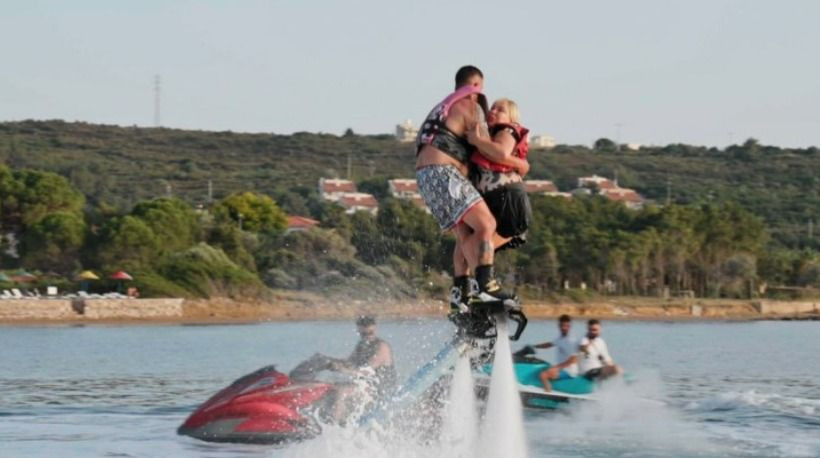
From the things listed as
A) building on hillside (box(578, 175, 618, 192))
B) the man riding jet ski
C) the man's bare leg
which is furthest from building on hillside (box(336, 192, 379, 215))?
the man's bare leg

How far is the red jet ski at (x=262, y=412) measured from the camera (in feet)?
72.2

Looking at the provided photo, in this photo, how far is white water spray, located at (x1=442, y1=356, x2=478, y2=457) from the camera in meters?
12.6

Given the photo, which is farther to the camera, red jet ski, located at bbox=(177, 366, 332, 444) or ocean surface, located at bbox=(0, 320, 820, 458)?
red jet ski, located at bbox=(177, 366, 332, 444)

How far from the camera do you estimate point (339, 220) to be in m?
92.3

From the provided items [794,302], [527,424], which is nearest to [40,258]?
[794,302]

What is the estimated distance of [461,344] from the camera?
40.8 feet

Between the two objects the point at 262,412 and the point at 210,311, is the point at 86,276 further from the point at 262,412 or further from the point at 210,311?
the point at 262,412

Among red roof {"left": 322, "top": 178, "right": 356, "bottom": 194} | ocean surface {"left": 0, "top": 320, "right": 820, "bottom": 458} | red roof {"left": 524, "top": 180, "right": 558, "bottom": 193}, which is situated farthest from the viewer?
red roof {"left": 524, "top": 180, "right": 558, "bottom": 193}

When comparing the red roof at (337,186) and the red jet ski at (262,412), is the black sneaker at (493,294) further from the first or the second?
the red roof at (337,186)

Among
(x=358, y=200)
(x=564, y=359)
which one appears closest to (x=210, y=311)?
(x=358, y=200)

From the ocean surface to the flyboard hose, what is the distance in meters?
0.38

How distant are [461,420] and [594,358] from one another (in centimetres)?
1455

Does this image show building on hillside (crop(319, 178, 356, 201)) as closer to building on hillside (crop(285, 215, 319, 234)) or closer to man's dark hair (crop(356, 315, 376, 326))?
building on hillside (crop(285, 215, 319, 234))

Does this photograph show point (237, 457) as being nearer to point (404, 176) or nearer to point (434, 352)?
point (434, 352)
